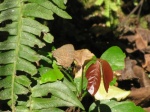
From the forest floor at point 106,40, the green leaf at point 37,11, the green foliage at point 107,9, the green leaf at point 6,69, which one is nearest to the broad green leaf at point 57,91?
the green leaf at point 6,69

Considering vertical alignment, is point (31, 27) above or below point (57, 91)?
above

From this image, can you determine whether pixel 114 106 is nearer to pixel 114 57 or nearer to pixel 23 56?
pixel 114 57

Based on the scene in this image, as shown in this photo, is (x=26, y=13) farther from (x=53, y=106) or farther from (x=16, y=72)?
(x=53, y=106)

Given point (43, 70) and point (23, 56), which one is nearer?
point (23, 56)

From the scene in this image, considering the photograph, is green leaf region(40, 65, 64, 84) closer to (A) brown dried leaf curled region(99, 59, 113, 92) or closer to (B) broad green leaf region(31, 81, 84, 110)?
(B) broad green leaf region(31, 81, 84, 110)

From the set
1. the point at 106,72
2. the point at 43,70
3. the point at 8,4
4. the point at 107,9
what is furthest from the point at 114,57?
the point at 107,9

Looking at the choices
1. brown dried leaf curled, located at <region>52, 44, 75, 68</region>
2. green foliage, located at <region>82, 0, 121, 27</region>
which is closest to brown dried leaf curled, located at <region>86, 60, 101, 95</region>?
brown dried leaf curled, located at <region>52, 44, 75, 68</region>
